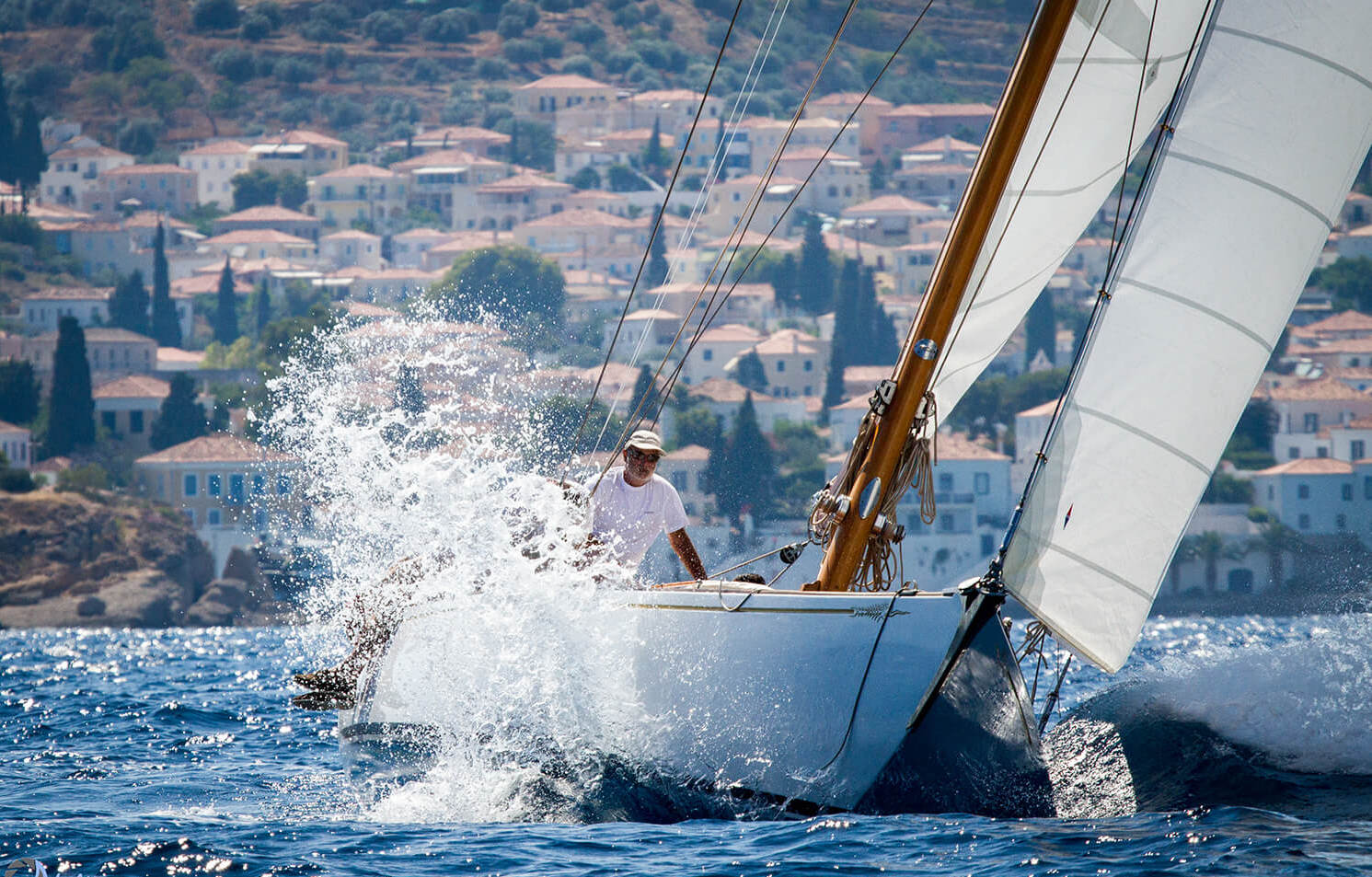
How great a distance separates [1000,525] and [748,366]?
16261 millimetres

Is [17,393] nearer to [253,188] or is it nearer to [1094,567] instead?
[253,188]

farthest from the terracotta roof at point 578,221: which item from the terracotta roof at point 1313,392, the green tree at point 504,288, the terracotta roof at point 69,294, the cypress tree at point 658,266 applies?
the terracotta roof at point 1313,392

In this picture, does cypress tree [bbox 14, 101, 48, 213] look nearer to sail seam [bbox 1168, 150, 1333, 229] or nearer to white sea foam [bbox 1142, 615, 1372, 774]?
white sea foam [bbox 1142, 615, 1372, 774]

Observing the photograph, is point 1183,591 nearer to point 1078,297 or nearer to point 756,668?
point 1078,297

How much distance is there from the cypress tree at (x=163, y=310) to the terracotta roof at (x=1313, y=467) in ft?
136

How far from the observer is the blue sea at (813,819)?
5.55m

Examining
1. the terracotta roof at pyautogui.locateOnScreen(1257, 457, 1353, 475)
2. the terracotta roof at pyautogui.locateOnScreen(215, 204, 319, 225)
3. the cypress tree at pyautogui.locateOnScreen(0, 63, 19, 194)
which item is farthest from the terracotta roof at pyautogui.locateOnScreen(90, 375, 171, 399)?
the terracotta roof at pyautogui.locateOnScreen(1257, 457, 1353, 475)

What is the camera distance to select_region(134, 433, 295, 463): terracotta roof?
5612 cm

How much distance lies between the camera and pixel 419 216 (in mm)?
97688

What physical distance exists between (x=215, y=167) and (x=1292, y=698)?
321 feet

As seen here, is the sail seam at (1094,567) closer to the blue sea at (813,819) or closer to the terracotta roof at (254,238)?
the blue sea at (813,819)

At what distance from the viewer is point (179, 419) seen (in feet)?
200

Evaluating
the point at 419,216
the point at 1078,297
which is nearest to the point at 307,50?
the point at 419,216

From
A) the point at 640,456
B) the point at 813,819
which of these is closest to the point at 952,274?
the point at 640,456
